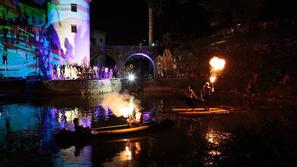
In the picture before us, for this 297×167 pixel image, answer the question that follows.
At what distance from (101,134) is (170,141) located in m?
2.99

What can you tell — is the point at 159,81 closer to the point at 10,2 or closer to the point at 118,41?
the point at 10,2

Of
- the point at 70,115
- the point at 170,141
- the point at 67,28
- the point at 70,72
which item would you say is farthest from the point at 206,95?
the point at 67,28

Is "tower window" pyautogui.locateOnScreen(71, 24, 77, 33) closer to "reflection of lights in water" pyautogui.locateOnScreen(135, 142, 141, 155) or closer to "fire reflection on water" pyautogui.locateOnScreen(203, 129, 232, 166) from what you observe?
"fire reflection on water" pyautogui.locateOnScreen(203, 129, 232, 166)

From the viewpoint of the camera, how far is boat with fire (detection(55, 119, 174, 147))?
1755 cm

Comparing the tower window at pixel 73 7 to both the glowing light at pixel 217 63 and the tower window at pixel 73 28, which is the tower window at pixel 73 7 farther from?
the glowing light at pixel 217 63

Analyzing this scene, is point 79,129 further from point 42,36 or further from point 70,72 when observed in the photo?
point 42,36

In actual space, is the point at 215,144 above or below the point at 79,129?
below

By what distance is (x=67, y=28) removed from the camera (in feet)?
165

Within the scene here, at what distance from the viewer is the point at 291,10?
145ft

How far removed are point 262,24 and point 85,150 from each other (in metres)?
31.5

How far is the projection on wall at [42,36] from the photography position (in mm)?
44062

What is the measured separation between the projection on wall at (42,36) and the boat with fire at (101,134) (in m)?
28.0

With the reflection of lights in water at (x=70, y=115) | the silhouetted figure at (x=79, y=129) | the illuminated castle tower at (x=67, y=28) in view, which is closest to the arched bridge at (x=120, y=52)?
the illuminated castle tower at (x=67, y=28)

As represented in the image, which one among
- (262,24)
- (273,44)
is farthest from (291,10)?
(273,44)
